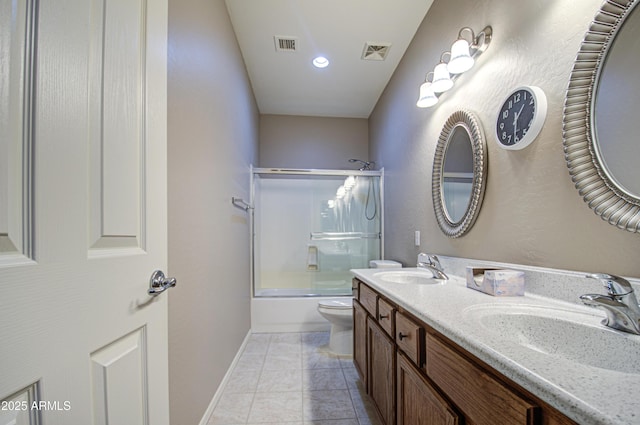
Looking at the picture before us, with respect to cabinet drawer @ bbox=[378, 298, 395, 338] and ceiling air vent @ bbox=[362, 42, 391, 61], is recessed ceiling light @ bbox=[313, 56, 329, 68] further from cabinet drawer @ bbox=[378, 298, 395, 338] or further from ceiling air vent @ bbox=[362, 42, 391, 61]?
cabinet drawer @ bbox=[378, 298, 395, 338]

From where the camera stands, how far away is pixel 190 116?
1.29m

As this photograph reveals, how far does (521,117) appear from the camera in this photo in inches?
42.9

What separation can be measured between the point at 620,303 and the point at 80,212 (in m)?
1.25

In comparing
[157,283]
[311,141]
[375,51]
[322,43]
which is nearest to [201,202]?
[157,283]

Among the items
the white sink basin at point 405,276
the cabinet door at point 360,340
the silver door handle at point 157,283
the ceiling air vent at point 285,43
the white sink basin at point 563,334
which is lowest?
the cabinet door at point 360,340

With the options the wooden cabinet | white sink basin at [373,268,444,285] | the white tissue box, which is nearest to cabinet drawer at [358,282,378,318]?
the wooden cabinet

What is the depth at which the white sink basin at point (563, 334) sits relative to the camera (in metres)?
0.63

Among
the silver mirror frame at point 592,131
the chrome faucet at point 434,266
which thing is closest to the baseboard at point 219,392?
the chrome faucet at point 434,266

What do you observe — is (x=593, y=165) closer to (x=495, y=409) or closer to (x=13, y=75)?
(x=495, y=409)

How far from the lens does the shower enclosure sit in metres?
3.18

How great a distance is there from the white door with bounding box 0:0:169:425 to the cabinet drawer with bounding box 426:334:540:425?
83 cm

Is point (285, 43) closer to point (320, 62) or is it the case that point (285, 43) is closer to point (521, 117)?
point (320, 62)

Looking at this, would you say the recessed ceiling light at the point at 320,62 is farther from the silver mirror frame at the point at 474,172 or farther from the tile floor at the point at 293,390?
the tile floor at the point at 293,390

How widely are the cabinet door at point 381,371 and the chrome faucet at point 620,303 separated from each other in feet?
2.37
